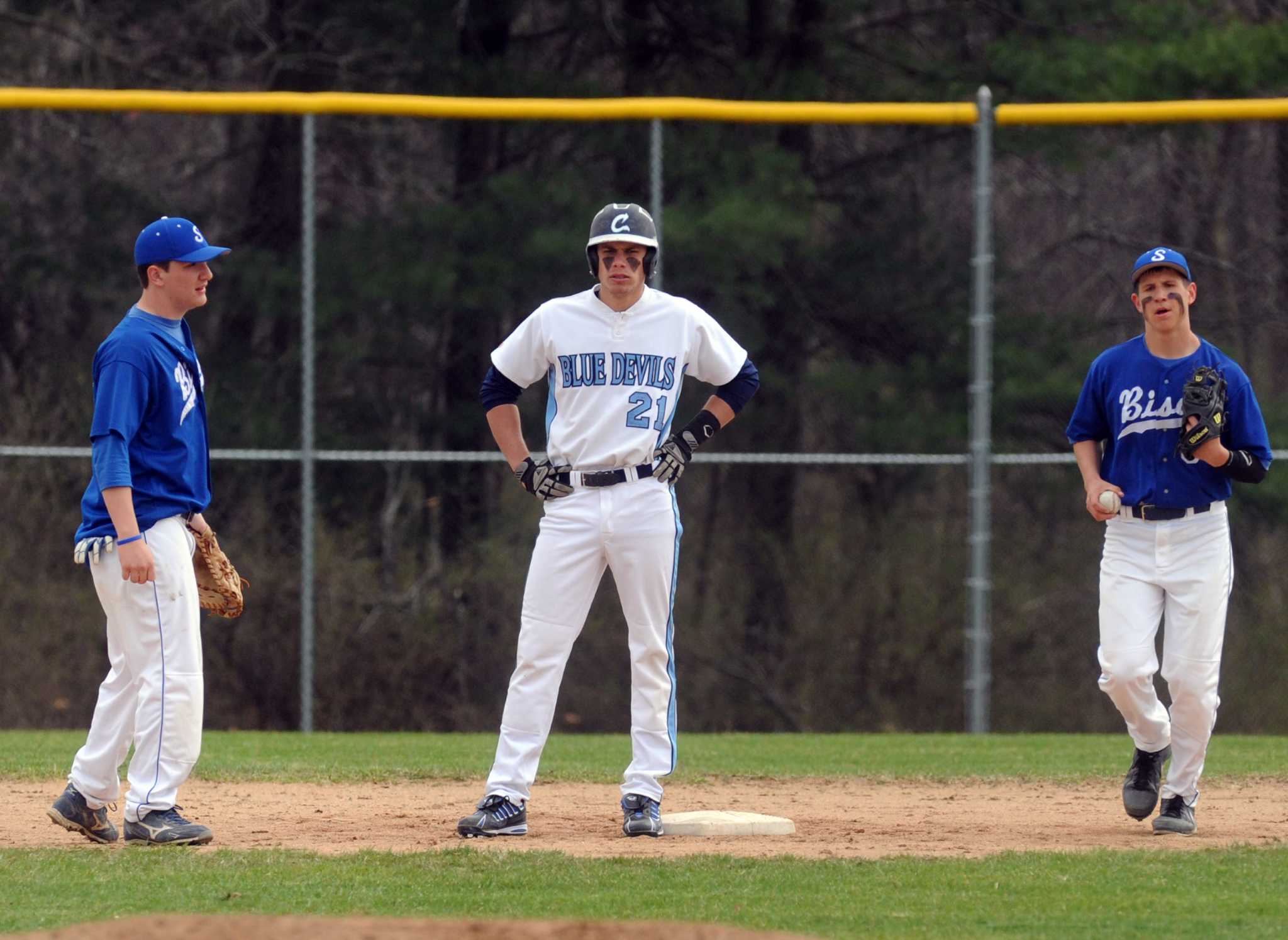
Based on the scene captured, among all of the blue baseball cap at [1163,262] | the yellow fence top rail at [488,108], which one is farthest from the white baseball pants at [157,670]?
the yellow fence top rail at [488,108]

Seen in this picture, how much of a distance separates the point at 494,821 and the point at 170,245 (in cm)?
209

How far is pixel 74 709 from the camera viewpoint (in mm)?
11125

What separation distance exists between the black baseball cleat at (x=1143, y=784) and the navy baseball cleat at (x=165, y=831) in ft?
9.96

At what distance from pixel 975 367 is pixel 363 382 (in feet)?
11.9

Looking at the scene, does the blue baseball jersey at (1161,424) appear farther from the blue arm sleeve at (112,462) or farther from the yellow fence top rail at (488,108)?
the yellow fence top rail at (488,108)

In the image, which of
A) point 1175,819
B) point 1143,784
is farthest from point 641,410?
point 1175,819

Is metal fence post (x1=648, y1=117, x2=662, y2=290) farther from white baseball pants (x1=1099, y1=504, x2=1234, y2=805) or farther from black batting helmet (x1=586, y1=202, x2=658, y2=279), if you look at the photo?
white baseball pants (x1=1099, y1=504, x2=1234, y2=805)

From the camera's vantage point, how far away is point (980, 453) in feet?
32.8

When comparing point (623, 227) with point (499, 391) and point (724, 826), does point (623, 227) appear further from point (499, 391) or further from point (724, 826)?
point (724, 826)

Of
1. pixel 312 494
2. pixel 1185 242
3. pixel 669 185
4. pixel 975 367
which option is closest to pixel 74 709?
pixel 312 494

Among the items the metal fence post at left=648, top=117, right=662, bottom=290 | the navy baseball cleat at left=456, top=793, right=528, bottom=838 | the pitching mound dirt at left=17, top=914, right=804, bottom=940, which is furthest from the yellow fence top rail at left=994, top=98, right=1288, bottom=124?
the pitching mound dirt at left=17, top=914, right=804, bottom=940

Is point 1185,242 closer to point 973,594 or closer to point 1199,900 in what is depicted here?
point 973,594

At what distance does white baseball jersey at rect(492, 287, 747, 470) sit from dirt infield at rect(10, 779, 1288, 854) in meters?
1.28

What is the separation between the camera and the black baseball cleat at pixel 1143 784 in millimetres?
6102
